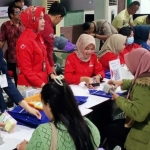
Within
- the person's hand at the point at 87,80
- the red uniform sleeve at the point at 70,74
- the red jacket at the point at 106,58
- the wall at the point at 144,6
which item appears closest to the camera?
the person's hand at the point at 87,80

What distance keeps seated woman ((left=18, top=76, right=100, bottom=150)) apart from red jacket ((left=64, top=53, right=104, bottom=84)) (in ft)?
5.17

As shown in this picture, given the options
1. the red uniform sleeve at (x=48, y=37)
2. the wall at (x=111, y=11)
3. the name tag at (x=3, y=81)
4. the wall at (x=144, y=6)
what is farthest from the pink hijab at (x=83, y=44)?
the wall at (x=144, y=6)

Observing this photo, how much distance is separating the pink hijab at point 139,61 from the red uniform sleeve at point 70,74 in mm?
888

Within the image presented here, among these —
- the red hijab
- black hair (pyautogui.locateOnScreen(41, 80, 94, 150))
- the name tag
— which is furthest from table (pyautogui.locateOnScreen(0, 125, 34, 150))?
the red hijab

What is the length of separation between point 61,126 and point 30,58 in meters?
1.36

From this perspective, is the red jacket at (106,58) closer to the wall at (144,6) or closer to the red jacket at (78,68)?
the red jacket at (78,68)

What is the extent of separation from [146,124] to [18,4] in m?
2.82

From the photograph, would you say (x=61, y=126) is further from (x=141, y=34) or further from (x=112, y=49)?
(x=141, y=34)

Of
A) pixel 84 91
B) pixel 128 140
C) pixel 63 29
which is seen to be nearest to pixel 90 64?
pixel 84 91

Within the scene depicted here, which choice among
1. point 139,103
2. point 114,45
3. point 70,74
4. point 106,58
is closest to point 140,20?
point 114,45

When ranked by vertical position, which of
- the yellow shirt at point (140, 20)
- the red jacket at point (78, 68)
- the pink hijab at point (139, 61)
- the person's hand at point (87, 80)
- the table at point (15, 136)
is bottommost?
the table at point (15, 136)

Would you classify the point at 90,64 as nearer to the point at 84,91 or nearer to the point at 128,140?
the point at 84,91

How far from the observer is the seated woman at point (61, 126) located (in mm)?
1414

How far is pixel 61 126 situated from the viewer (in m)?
1.44
